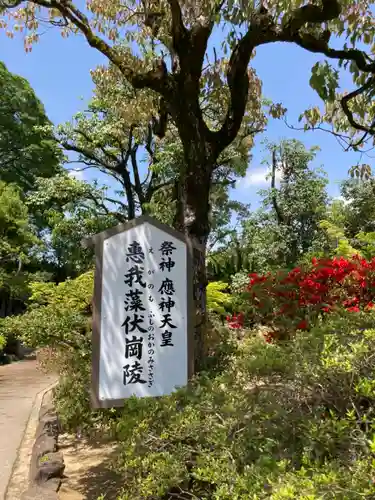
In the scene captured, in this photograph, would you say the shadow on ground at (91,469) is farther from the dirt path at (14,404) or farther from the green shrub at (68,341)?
the dirt path at (14,404)

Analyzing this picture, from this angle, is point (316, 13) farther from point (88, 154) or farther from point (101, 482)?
point (88, 154)

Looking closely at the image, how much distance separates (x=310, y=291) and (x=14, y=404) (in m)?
5.82

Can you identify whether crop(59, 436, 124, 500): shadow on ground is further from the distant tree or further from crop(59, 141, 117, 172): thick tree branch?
the distant tree

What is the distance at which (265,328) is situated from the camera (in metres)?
8.23

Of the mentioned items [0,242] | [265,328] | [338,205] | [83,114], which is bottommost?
[265,328]

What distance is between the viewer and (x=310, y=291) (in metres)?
6.18

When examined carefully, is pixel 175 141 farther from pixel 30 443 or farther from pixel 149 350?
pixel 149 350

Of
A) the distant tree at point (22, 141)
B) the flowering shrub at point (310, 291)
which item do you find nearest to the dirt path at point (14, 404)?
the flowering shrub at point (310, 291)

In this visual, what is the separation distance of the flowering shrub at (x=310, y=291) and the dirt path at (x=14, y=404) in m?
3.38

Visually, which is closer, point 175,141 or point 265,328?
point 265,328

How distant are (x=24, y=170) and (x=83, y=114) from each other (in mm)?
8154

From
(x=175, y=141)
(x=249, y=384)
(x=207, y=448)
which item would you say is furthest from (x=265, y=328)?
(x=175, y=141)

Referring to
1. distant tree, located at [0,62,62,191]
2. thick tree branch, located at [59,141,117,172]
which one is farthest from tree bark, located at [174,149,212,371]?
distant tree, located at [0,62,62,191]

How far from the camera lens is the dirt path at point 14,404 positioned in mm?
5527
